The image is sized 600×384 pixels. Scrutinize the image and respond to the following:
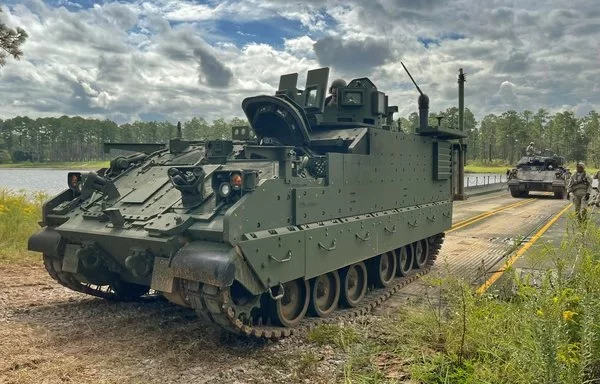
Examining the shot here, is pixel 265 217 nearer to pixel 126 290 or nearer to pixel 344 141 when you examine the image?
pixel 344 141

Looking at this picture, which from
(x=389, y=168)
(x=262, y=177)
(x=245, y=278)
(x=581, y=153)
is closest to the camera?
(x=245, y=278)

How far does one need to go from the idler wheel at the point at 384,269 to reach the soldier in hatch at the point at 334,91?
8.76 feet

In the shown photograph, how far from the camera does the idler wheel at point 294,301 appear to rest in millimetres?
6559

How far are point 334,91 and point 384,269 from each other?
3.13m

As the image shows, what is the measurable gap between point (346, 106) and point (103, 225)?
429 cm

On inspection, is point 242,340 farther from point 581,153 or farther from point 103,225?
point 581,153

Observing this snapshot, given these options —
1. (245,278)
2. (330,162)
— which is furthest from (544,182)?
(245,278)

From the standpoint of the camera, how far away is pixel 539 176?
27.4 meters

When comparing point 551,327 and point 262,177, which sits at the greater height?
point 262,177

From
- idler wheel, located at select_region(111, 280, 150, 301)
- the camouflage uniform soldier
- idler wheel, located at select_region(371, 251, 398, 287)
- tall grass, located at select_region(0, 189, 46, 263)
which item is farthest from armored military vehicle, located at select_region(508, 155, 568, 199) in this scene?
idler wheel, located at select_region(111, 280, 150, 301)

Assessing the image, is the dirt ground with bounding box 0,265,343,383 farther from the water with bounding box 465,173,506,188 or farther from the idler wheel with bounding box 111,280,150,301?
the water with bounding box 465,173,506,188

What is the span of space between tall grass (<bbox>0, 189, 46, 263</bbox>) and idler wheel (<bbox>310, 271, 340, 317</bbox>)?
6.29 m

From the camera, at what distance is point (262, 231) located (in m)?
5.71

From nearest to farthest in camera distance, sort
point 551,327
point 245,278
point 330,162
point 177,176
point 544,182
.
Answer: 1. point 551,327
2. point 245,278
3. point 177,176
4. point 330,162
5. point 544,182
